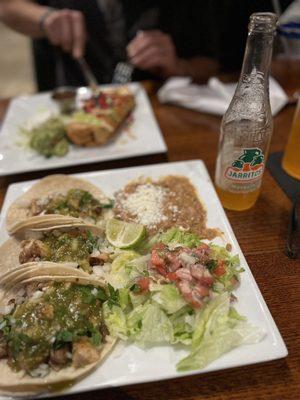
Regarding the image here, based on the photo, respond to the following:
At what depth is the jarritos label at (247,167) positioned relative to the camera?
1.66 meters

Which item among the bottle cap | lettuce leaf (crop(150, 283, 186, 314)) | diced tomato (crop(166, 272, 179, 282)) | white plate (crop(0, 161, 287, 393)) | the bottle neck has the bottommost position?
white plate (crop(0, 161, 287, 393))

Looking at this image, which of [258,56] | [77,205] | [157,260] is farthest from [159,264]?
[258,56]

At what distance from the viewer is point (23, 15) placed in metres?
3.21

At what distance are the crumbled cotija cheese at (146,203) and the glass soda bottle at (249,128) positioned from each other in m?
0.36

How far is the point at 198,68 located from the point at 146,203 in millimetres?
1971

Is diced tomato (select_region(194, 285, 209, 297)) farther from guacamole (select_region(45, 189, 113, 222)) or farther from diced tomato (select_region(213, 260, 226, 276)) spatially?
guacamole (select_region(45, 189, 113, 222))

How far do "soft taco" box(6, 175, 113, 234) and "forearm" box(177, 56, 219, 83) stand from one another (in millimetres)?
1774

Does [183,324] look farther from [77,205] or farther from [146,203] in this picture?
[77,205]

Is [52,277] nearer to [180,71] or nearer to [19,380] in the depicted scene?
[19,380]

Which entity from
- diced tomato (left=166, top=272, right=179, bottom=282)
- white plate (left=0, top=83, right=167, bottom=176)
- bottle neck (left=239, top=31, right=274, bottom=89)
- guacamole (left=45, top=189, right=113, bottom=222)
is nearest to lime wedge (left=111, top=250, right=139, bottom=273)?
diced tomato (left=166, top=272, right=179, bottom=282)

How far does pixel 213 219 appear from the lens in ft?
5.83

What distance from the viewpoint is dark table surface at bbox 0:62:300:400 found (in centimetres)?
124

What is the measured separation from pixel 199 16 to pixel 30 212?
242 centimetres

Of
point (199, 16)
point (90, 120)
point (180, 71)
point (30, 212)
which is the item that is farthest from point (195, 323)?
point (199, 16)
